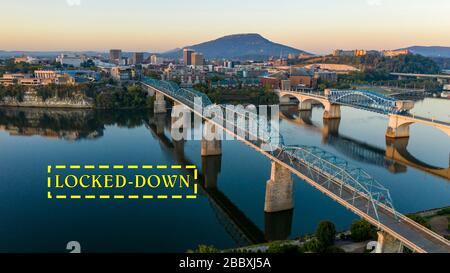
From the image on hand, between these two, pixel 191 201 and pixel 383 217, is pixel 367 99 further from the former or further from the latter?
pixel 383 217

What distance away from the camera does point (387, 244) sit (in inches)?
276

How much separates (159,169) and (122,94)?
18.8 metres

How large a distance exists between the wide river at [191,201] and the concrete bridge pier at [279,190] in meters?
0.27

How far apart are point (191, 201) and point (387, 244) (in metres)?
6.56

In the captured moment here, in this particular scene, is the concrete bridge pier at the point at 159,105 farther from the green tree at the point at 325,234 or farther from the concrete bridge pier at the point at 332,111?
the green tree at the point at 325,234

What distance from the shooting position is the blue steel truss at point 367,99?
78.6ft

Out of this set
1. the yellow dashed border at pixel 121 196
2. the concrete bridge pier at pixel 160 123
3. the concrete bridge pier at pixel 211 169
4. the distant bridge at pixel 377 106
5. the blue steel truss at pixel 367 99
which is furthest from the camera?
the blue steel truss at pixel 367 99

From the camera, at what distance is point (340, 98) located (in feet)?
95.4

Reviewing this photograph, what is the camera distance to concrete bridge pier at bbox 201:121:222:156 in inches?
642

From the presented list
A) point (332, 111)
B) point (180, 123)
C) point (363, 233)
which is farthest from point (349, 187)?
point (332, 111)

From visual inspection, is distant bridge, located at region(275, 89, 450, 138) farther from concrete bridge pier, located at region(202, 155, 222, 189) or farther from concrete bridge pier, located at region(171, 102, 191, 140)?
concrete bridge pier, located at region(202, 155, 222, 189)

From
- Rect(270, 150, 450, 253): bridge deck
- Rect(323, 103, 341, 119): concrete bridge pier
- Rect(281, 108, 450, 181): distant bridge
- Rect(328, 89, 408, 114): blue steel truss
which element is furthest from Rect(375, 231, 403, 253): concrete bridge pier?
Rect(323, 103, 341, 119): concrete bridge pier

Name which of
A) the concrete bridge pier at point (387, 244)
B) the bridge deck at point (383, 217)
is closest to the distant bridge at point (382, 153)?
the bridge deck at point (383, 217)
